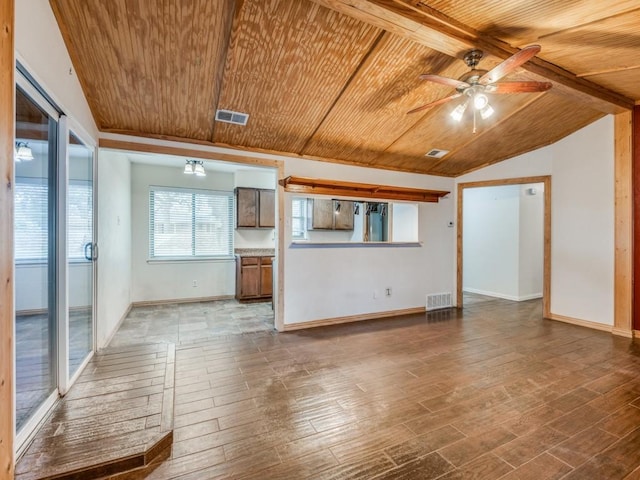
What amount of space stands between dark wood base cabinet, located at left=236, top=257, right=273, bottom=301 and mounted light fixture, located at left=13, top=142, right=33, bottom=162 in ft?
13.3

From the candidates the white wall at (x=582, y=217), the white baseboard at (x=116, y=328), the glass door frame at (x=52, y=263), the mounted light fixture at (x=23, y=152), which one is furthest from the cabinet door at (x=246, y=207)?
the white wall at (x=582, y=217)

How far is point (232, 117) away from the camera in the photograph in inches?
135

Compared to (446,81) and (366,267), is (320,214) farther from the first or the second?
(446,81)

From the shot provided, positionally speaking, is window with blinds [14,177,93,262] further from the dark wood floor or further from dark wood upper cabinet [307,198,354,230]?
dark wood upper cabinet [307,198,354,230]

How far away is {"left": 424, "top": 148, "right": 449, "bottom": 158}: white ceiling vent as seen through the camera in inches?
186

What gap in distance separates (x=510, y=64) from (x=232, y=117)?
2662 mm

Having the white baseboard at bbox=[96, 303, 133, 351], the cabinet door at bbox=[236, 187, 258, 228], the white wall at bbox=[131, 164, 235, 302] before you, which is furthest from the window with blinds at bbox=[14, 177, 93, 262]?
the cabinet door at bbox=[236, 187, 258, 228]

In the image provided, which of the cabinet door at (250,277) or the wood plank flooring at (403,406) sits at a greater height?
the cabinet door at (250,277)

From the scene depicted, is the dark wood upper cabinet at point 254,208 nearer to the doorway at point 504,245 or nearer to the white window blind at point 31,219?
the doorway at point 504,245

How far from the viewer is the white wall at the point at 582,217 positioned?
426cm

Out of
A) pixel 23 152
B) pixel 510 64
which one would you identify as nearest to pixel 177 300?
pixel 23 152

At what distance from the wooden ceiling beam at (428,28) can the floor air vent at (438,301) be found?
11.6ft

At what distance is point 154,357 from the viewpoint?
3.14 meters

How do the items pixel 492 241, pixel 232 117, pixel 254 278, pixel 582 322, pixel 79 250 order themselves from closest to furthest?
1. pixel 79 250
2. pixel 232 117
3. pixel 582 322
4. pixel 254 278
5. pixel 492 241
